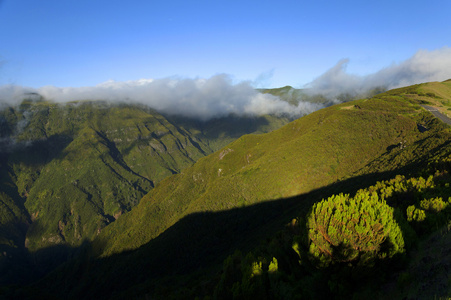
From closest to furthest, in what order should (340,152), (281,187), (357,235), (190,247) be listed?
1. (357,235)
2. (340,152)
3. (281,187)
4. (190,247)

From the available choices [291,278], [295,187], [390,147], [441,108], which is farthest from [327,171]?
[291,278]

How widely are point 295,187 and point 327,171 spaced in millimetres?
17987

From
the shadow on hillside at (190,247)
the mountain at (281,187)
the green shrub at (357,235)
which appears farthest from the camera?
the shadow on hillside at (190,247)

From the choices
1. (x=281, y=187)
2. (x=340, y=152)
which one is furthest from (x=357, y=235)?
(x=340, y=152)

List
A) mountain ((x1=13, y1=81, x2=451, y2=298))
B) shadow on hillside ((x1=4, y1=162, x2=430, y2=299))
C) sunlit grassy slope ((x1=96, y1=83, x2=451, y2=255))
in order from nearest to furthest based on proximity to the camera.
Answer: mountain ((x1=13, y1=81, x2=451, y2=298)), sunlit grassy slope ((x1=96, y1=83, x2=451, y2=255)), shadow on hillside ((x1=4, y1=162, x2=430, y2=299))

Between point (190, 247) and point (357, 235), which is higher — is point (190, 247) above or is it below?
below

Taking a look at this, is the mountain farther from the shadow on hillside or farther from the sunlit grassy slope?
the shadow on hillside

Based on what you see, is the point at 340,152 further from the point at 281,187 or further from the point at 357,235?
the point at 357,235

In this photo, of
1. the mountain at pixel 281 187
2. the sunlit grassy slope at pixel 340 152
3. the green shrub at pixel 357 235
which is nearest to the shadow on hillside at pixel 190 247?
the mountain at pixel 281 187

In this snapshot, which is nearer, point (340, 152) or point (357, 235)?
point (357, 235)

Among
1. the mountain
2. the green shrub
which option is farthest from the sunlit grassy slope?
the green shrub

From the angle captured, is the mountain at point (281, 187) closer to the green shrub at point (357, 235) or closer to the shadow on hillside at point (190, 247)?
the shadow on hillside at point (190, 247)

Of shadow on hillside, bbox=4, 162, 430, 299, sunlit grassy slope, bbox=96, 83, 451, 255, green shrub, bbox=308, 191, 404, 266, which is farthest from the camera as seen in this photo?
shadow on hillside, bbox=4, 162, 430, 299

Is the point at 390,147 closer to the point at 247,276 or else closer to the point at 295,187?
the point at 295,187
